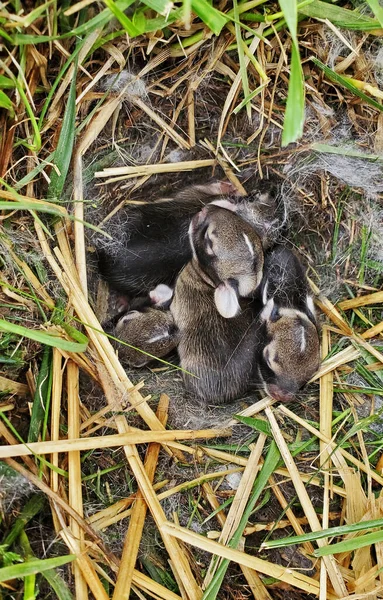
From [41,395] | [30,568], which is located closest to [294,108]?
[41,395]

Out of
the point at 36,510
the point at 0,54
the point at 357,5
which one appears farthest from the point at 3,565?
the point at 357,5

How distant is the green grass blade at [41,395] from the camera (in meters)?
1.86

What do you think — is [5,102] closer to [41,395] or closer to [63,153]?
[63,153]

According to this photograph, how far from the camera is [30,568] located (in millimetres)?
1623

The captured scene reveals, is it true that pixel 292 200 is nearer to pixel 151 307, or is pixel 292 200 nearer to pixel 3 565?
pixel 151 307

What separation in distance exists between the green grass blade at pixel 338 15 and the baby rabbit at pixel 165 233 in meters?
0.66

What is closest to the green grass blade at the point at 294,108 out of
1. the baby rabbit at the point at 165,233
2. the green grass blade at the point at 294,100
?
the green grass blade at the point at 294,100

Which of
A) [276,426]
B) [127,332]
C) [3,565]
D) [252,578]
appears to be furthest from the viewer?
[127,332]

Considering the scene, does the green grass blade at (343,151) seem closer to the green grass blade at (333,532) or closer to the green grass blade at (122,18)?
the green grass blade at (122,18)

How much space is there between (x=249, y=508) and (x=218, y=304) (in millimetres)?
703

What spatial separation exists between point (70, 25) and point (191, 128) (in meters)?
0.64

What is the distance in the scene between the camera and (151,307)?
241cm

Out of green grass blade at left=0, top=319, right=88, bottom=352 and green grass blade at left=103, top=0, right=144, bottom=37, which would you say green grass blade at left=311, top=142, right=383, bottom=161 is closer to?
green grass blade at left=103, top=0, right=144, bottom=37

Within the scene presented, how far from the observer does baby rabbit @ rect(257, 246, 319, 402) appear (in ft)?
7.12
